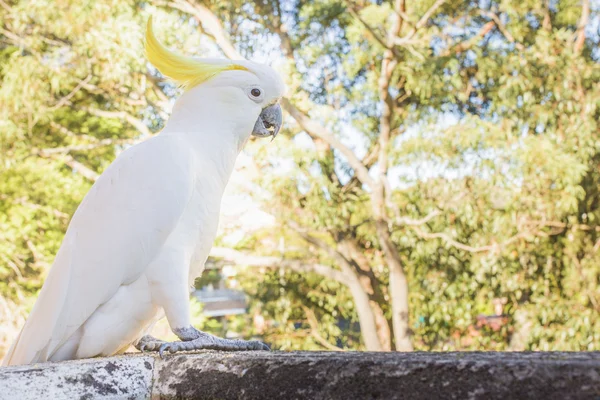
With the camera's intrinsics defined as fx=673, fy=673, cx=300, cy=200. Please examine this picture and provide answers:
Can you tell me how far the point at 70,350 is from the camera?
148 centimetres

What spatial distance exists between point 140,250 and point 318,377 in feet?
2.29

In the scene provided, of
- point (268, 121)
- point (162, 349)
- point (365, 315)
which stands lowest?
point (365, 315)

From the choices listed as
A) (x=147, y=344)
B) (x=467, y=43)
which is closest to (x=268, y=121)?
(x=147, y=344)

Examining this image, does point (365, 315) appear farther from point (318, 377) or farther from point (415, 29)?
point (318, 377)

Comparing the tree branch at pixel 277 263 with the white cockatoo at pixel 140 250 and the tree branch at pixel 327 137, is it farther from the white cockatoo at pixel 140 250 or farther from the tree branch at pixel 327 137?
the white cockatoo at pixel 140 250

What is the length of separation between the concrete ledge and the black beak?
738 millimetres

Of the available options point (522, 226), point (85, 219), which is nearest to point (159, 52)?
point (85, 219)

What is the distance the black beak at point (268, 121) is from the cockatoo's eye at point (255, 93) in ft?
0.24

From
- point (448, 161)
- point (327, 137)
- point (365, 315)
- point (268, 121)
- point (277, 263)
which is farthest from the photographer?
point (277, 263)

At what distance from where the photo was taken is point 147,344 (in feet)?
5.28

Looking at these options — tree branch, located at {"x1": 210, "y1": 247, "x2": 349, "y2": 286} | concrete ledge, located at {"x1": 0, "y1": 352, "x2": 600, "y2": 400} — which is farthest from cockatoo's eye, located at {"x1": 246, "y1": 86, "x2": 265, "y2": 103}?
tree branch, located at {"x1": 210, "y1": 247, "x2": 349, "y2": 286}

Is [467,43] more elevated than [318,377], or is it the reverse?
[467,43]

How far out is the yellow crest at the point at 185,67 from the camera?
1669 mm

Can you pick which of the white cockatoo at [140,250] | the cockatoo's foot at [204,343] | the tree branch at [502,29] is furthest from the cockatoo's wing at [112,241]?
the tree branch at [502,29]
